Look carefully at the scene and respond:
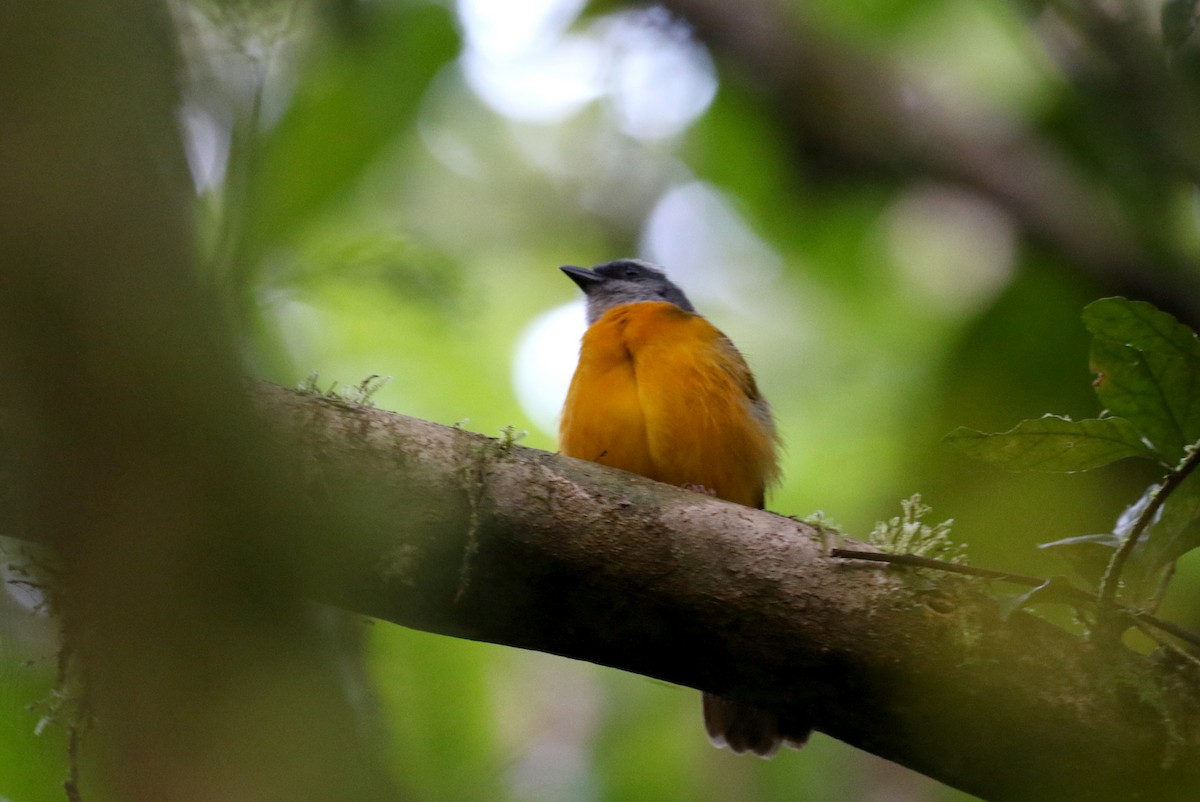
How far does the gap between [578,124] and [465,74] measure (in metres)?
1.71

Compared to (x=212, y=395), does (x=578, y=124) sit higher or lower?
higher

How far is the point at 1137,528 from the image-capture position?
2602mm

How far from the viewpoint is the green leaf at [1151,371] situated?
275 centimetres

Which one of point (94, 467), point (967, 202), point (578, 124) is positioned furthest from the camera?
point (578, 124)

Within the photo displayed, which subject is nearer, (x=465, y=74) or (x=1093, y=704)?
(x=1093, y=704)

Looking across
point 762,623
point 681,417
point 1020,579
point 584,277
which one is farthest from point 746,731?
point 584,277

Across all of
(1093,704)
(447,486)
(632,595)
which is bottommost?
(1093,704)

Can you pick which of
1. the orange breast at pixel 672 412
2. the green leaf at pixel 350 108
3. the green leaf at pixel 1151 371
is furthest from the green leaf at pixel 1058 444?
the green leaf at pixel 350 108

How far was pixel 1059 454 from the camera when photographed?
2814 millimetres

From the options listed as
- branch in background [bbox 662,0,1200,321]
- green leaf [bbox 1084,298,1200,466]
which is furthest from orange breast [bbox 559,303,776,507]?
branch in background [bbox 662,0,1200,321]

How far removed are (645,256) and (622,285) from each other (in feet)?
9.98

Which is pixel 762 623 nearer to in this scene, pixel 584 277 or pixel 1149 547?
pixel 1149 547

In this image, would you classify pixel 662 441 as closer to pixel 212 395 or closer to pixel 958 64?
pixel 212 395

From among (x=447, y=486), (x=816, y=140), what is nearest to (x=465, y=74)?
(x=816, y=140)
